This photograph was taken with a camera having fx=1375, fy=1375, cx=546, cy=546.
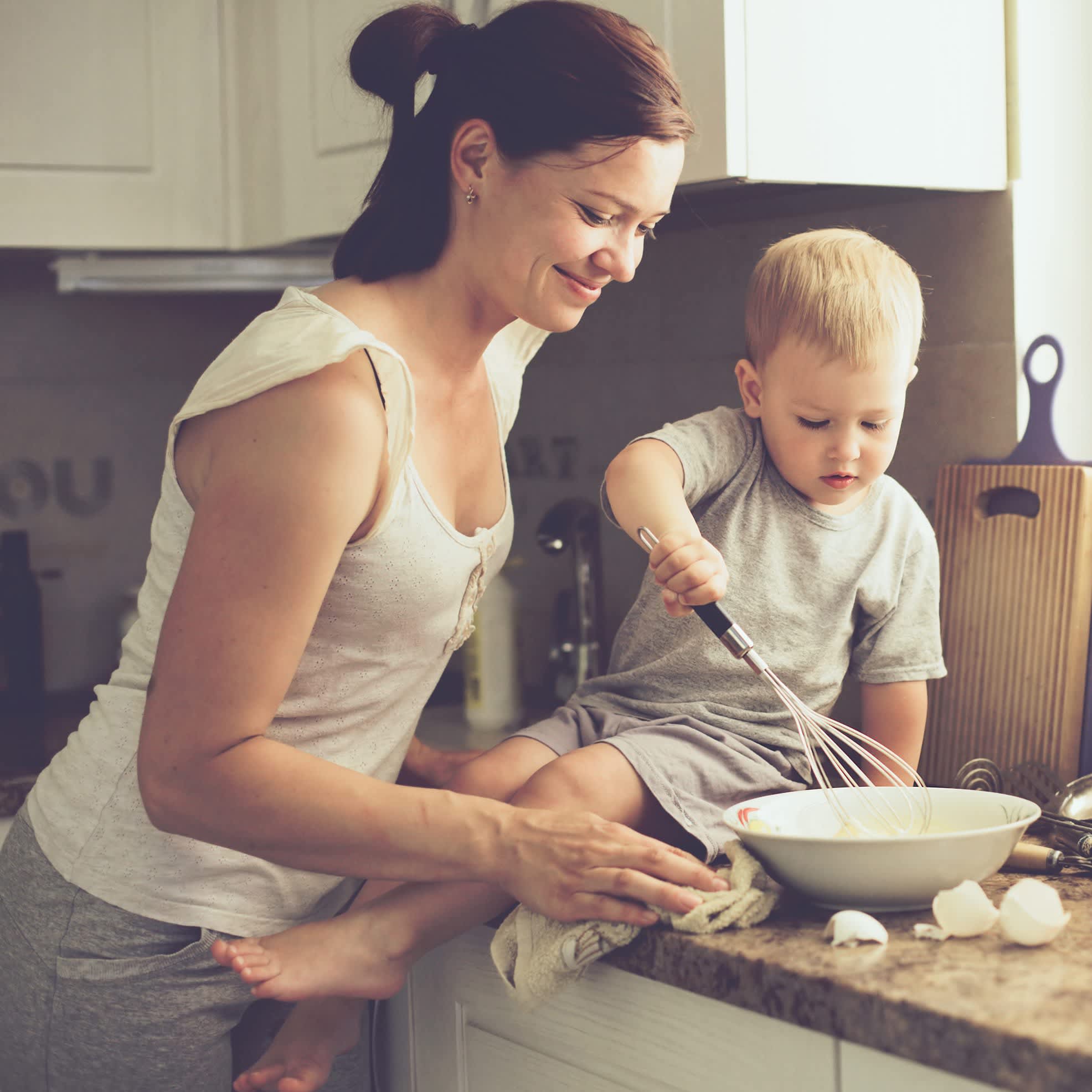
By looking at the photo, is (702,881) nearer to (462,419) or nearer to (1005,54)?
(462,419)

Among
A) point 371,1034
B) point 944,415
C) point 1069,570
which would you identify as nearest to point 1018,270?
point 944,415

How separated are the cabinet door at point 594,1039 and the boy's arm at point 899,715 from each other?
347 millimetres

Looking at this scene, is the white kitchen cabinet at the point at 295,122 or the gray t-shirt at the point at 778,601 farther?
the white kitchen cabinet at the point at 295,122

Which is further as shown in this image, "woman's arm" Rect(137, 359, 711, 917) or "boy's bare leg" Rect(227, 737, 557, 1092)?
"boy's bare leg" Rect(227, 737, 557, 1092)

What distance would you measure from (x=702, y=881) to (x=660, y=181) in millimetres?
473

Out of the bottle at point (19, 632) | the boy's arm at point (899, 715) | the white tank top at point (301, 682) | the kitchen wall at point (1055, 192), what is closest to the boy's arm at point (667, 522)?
the white tank top at point (301, 682)

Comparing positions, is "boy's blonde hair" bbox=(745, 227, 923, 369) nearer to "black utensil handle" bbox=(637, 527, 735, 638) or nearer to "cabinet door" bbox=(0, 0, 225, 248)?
"black utensil handle" bbox=(637, 527, 735, 638)

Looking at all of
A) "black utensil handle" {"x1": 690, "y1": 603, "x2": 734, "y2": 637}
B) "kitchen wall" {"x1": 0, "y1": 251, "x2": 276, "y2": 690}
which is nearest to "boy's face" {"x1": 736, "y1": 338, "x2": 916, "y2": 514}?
"black utensil handle" {"x1": 690, "y1": 603, "x2": 734, "y2": 637}

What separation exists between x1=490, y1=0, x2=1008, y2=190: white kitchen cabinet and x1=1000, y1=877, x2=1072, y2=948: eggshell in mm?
602

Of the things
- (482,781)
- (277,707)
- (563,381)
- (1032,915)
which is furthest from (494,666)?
(1032,915)

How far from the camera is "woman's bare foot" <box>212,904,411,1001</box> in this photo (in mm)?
892

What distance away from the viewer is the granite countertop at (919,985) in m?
0.68

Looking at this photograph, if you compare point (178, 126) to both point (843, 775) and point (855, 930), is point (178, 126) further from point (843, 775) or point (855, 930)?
point (855, 930)

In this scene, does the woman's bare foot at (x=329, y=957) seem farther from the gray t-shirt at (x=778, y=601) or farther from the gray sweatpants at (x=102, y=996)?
the gray t-shirt at (x=778, y=601)
